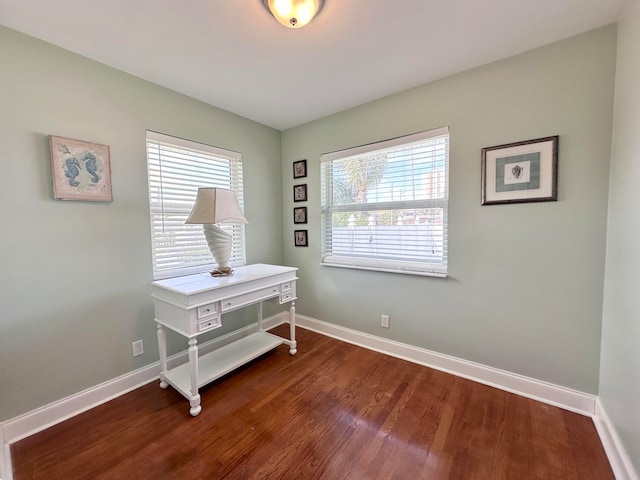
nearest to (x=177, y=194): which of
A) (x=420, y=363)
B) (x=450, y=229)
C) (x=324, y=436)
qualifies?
(x=324, y=436)

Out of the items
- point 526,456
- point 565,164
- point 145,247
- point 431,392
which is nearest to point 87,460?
point 145,247

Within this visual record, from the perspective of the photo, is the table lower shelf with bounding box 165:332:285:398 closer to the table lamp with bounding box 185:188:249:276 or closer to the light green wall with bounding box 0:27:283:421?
the light green wall with bounding box 0:27:283:421

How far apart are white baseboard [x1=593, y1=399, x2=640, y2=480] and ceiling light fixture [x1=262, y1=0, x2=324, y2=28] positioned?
2.66m

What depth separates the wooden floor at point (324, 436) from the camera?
131 centimetres

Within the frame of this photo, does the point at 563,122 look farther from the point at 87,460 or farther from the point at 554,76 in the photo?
the point at 87,460

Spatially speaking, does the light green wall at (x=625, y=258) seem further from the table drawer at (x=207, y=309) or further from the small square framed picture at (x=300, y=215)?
the small square framed picture at (x=300, y=215)

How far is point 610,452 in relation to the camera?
1.34 meters

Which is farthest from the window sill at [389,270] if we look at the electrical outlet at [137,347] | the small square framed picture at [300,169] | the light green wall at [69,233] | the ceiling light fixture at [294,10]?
the ceiling light fixture at [294,10]

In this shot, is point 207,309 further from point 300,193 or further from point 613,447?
point 613,447

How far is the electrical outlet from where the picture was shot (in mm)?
1984

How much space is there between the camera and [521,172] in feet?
5.76

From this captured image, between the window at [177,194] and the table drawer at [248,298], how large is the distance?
0.66m

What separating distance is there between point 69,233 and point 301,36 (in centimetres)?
195

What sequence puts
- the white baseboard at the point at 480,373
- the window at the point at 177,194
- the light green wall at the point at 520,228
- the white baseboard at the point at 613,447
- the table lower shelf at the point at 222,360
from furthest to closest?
the window at the point at 177,194, the table lower shelf at the point at 222,360, the white baseboard at the point at 480,373, the light green wall at the point at 520,228, the white baseboard at the point at 613,447
